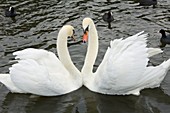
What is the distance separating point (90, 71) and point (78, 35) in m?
3.32

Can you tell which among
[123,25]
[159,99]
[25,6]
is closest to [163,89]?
[159,99]

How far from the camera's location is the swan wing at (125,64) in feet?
26.0

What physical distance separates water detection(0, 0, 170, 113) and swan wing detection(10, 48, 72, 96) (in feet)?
0.95

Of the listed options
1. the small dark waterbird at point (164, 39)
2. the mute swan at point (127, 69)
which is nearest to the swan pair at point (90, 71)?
the mute swan at point (127, 69)

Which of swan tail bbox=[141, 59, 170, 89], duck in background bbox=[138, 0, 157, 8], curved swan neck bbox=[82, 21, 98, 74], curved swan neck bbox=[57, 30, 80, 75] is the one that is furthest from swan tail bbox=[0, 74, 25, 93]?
duck in background bbox=[138, 0, 157, 8]

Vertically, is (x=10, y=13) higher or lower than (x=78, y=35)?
higher

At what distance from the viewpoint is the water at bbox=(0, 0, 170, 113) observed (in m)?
8.45

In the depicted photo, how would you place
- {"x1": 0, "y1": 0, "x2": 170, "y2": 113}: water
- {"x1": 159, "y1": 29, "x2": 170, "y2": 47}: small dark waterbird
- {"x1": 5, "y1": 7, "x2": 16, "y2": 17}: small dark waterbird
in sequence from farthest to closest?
{"x1": 5, "y1": 7, "x2": 16, "y2": 17}: small dark waterbird, {"x1": 159, "y1": 29, "x2": 170, "y2": 47}: small dark waterbird, {"x1": 0, "y1": 0, "x2": 170, "y2": 113}: water

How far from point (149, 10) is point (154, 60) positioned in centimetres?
459

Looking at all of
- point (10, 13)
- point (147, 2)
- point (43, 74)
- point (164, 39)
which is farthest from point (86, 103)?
point (147, 2)

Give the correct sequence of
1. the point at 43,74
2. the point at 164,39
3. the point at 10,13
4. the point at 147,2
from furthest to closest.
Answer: the point at 147,2, the point at 10,13, the point at 164,39, the point at 43,74

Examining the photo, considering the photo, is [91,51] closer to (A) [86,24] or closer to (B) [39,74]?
(A) [86,24]

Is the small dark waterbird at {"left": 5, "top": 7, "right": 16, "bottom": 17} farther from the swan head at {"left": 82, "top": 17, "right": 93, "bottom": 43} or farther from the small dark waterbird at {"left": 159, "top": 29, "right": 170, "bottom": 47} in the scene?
the swan head at {"left": 82, "top": 17, "right": 93, "bottom": 43}

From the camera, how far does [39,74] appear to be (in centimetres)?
815
